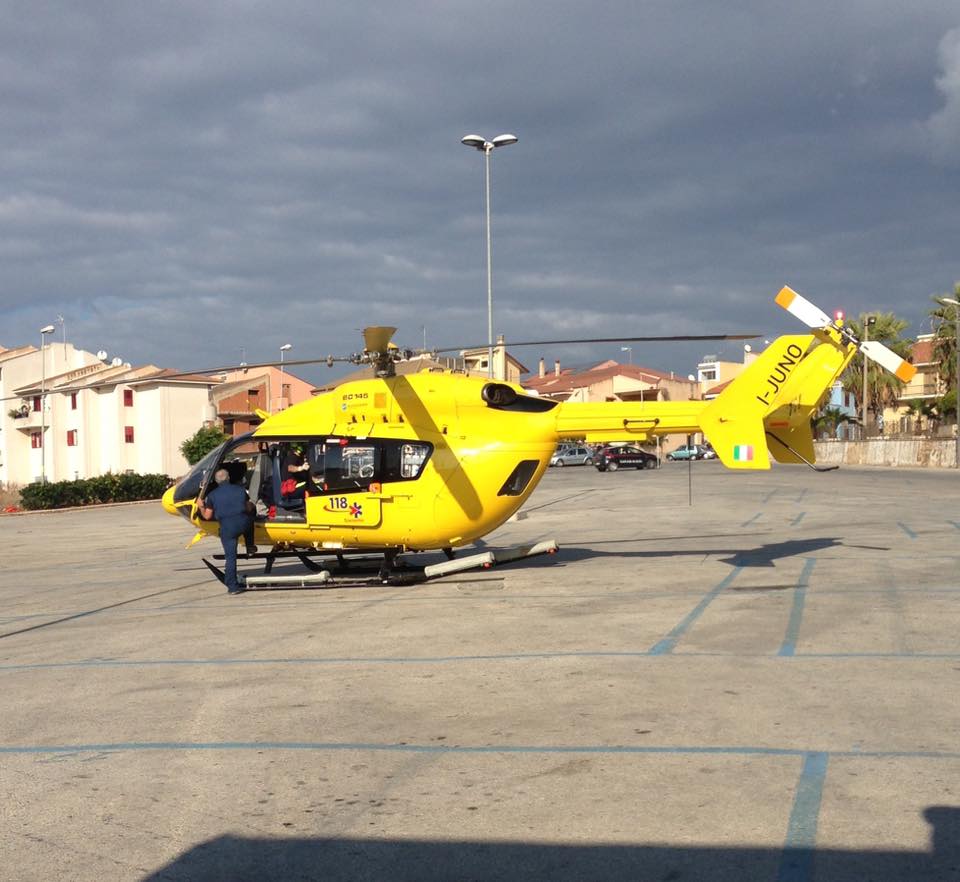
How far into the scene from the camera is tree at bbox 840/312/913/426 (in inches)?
2653

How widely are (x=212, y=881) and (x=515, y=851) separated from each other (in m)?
1.44

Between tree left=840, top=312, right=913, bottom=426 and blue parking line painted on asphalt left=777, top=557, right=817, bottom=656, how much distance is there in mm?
56315

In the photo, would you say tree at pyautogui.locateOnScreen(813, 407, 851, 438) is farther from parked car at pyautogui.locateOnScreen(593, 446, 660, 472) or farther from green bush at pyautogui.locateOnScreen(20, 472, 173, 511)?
green bush at pyautogui.locateOnScreen(20, 472, 173, 511)

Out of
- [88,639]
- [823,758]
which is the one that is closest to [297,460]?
[88,639]

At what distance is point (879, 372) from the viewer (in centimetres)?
6838

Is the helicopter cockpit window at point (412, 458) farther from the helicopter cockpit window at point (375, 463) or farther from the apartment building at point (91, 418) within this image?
the apartment building at point (91, 418)

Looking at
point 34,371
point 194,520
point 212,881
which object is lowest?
point 212,881

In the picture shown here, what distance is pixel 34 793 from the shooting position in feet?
18.6

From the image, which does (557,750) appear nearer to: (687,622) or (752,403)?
(687,622)

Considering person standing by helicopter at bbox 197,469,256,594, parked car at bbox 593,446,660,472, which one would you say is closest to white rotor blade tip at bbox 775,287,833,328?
person standing by helicopter at bbox 197,469,256,594

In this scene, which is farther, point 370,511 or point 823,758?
point 370,511

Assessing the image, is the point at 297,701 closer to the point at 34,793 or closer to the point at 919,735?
the point at 34,793

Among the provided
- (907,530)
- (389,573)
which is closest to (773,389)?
(389,573)

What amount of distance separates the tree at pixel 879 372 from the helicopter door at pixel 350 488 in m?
58.7
